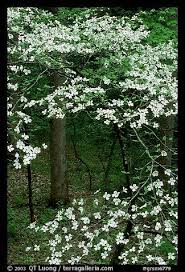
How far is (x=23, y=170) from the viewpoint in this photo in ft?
30.2

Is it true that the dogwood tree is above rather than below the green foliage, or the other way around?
above

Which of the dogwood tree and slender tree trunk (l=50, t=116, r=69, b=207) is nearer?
the dogwood tree

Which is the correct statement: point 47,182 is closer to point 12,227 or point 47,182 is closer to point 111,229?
point 12,227

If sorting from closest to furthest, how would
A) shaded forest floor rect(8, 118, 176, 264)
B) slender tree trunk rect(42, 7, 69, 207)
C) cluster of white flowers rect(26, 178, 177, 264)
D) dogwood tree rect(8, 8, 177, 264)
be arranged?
cluster of white flowers rect(26, 178, 177, 264) → dogwood tree rect(8, 8, 177, 264) → shaded forest floor rect(8, 118, 176, 264) → slender tree trunk rect(42, 7, 69, 207)

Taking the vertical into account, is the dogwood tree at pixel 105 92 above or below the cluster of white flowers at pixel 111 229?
above

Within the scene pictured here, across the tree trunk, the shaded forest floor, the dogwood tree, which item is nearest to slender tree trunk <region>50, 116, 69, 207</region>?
the tree trunk

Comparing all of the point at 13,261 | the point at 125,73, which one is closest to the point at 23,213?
the point at 13,261

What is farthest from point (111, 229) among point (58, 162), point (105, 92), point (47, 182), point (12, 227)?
point (47, 182)

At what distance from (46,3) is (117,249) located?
99.9 inches

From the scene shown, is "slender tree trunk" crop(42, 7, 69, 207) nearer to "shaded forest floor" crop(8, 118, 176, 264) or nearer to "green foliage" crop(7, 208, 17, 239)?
"shaded forest floor" crop(8, 118, 176, 264)

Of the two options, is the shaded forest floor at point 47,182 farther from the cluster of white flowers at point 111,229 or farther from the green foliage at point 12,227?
the cluster of white flowers at point 111,229

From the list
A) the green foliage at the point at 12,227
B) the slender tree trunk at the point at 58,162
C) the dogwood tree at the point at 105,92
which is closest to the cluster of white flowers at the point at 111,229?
the dogwood tree at the point at 105,92

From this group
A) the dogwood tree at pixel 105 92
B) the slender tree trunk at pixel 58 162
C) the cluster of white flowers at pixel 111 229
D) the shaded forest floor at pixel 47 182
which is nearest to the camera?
the cluster of white flowers at pixel 111 229
